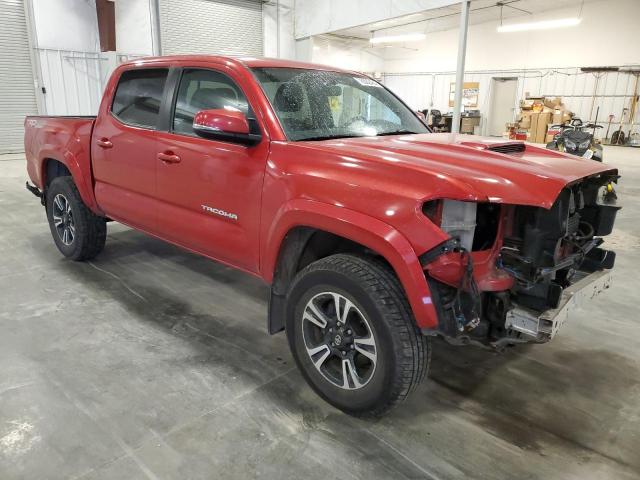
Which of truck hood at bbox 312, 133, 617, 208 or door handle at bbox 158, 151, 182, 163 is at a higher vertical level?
truck hood at bbox 312, 133, 617, 208

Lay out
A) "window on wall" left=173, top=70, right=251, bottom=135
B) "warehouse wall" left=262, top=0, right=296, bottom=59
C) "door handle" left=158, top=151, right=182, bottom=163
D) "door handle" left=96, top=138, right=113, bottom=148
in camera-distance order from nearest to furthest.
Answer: "window on wall" left=173, top=70, right=251, bottom=135
"door handle" left=158, top=151, right=182, bottom=163
"door handle" left=96, top=138, right=113, bottom=148
"warehouse wall" left=262, top=0, right=296, bottom=59

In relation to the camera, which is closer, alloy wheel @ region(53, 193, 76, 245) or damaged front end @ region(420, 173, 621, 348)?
damaged front end @ region(420, 173, 621, 348)

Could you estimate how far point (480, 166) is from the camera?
201 centimetres

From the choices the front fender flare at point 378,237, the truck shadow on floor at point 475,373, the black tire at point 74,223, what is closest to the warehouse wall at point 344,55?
the black tire at point 74,223

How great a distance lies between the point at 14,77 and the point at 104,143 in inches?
468

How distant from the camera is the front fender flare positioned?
188 cm

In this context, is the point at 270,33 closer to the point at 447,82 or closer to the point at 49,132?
the point at 447,82

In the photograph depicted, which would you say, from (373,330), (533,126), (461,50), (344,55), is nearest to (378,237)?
(373,330)

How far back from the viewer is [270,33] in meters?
16.1

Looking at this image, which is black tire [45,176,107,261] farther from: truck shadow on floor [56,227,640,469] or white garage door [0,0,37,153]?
white garage door [0,0,37,153]

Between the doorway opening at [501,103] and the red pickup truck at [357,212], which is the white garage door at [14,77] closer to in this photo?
the red pickup truck at [357,212]

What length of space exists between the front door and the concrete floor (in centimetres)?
61

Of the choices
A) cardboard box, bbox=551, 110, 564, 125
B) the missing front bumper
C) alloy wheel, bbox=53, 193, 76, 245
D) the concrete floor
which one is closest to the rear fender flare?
alloy wheel, bbox=53, 193, 76, 245

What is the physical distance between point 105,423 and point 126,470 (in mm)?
358
